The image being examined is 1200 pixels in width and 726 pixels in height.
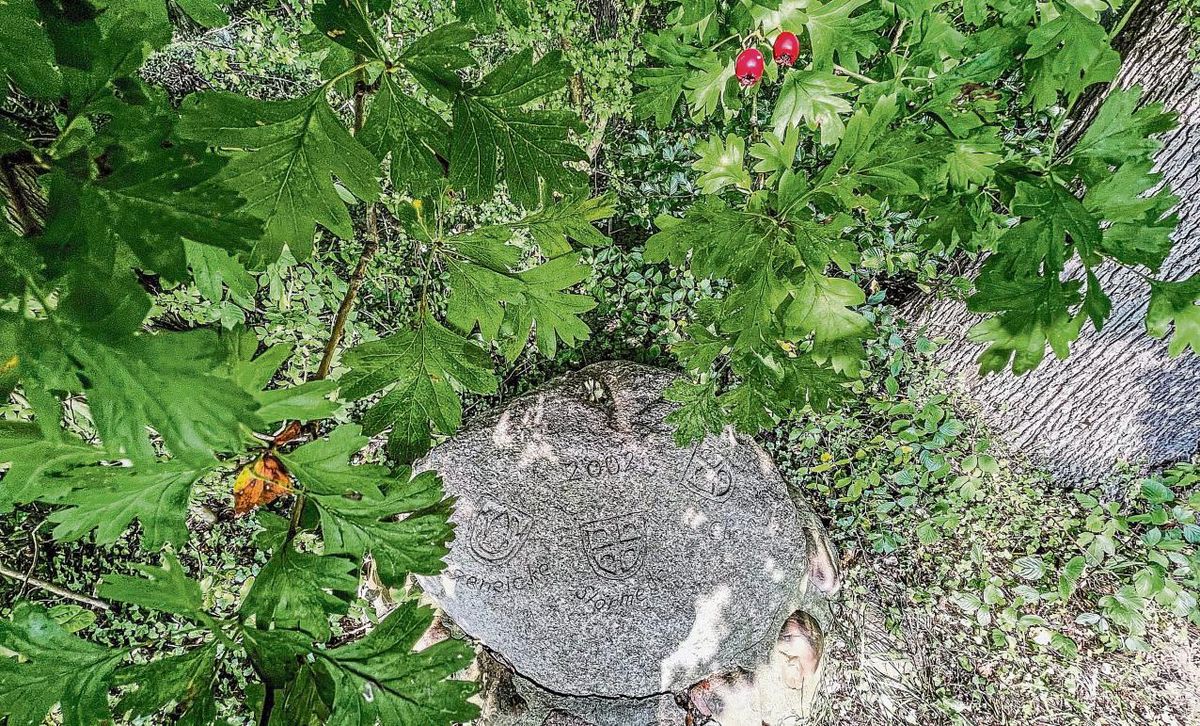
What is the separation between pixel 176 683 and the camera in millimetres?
1129

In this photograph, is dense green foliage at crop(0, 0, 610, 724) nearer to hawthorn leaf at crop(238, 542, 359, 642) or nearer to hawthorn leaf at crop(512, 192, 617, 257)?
hawthorn leaf at crop(238, 542, 359, 642)

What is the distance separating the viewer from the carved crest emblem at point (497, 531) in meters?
2.79

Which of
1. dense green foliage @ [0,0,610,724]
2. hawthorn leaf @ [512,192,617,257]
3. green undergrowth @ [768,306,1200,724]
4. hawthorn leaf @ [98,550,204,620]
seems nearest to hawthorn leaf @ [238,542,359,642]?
dense green foliage @ [0,0,610,724]

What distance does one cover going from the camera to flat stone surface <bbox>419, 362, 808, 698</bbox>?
2.73m

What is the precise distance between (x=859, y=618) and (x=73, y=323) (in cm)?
347

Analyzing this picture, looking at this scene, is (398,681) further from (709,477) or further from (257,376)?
(709,477)

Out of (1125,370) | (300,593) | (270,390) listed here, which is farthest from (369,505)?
(1125,370)

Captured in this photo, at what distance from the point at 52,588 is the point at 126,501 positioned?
2235mm

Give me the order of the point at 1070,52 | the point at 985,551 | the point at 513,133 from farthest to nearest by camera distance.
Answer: the point at 985,551 → the point at 1070,52 → the point at 513,133

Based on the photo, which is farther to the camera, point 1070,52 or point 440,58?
point 1070,52

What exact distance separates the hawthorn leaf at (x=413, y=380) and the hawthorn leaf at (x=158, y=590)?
434mm

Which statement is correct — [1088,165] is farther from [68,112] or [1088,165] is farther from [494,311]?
[68,112]

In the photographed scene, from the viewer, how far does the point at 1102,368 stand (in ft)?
8.89

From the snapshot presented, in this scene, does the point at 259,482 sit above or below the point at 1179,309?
below
